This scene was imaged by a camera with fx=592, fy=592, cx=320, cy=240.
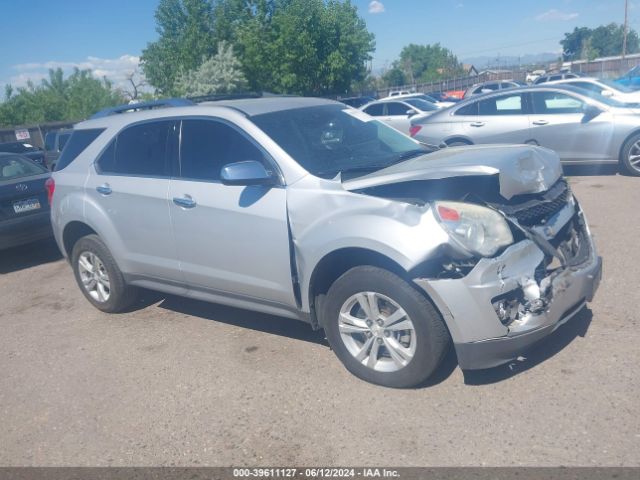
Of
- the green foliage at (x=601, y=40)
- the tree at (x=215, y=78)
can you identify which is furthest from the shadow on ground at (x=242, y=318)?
the green foliage at (x=601, y=40)

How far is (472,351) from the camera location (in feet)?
11.1

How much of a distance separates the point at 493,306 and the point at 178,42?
44.2 m

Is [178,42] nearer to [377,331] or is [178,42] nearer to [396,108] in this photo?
[396,108]

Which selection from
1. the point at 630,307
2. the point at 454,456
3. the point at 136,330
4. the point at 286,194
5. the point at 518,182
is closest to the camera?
the point at 454,456

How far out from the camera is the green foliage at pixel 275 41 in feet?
128

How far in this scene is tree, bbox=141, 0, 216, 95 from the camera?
41.5 metres

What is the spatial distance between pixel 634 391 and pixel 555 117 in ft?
24.3

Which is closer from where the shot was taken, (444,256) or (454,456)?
(454,456)

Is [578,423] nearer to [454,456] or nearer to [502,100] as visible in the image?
[454,456]

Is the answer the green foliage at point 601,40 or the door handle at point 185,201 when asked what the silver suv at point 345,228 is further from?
the green foliage at point 601,40

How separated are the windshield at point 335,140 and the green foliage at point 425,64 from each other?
74.6m

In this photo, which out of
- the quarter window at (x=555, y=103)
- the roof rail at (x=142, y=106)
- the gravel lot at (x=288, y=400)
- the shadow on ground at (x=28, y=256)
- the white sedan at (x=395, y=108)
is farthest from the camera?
the white sedan at (x=395, y=108)

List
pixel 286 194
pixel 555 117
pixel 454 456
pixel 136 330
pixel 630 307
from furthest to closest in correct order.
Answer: pixel 555 117 → pixel 136 330 → pixel 630 307 → pixel 286 194 → pixel 454 456

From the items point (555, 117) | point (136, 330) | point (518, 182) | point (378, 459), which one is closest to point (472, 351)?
point (378, 459)
